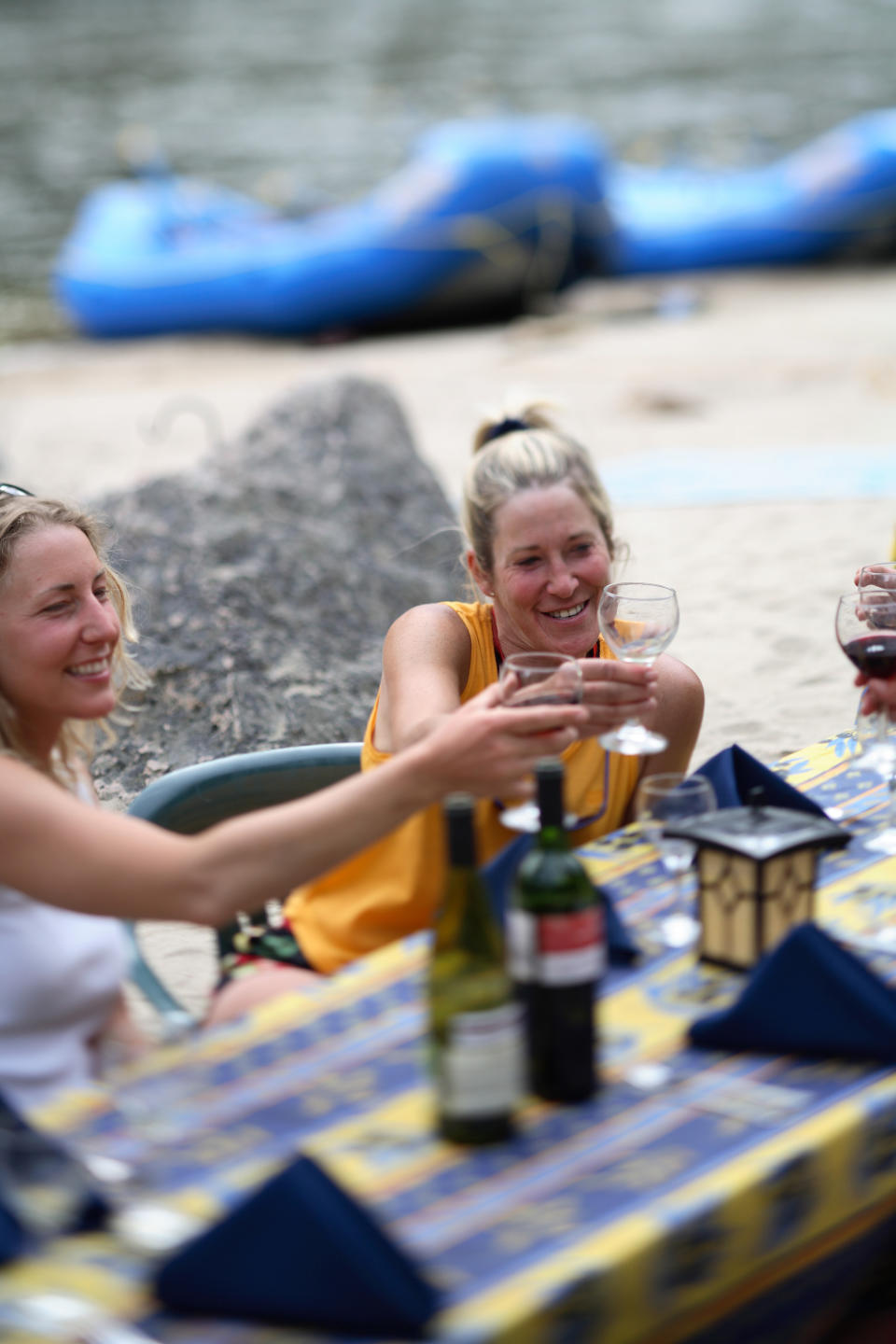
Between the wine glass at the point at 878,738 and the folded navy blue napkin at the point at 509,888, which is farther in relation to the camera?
the wine glass at the point at 878,738

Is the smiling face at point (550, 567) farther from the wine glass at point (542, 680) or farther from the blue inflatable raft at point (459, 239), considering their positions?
the blue inflatable raft at point (459, 239)

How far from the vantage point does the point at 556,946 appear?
1.43m

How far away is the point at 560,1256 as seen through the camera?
4.12ft

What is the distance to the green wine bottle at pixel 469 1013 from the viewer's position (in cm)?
135

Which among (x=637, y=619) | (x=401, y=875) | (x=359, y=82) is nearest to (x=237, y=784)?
(x=401, y=875)

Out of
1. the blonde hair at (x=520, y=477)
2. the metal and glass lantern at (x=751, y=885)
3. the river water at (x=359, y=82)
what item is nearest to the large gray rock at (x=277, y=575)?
the blonde hair at (x=520, y=477)

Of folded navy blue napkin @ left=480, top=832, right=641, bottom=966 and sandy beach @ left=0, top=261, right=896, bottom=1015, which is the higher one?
sandy beach @ left=0, top=261, right=896, bottom=1015

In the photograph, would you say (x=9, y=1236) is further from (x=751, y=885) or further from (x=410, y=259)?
(x=410, y=259)

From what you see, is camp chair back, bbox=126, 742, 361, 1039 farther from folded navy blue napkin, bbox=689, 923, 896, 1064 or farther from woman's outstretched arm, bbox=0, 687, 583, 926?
folded navy blue napkin, bbox=689, 923, 896, 1064

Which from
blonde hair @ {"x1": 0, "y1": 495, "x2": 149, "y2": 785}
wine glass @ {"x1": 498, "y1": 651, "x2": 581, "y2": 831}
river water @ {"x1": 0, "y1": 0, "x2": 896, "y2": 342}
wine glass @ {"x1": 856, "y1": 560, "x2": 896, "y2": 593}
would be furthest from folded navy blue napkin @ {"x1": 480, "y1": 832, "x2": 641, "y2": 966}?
river water @ {"x1": 0, "y1": 0, "x2": 896, "y2": 342}

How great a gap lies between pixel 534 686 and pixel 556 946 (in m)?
0.56

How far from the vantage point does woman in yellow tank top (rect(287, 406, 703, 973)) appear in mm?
2229

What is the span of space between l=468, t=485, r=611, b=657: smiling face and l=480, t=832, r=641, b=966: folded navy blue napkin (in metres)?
0.71

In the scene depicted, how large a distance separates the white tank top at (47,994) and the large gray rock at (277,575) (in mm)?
2188
